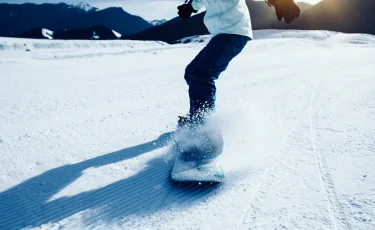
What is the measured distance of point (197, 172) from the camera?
2.05m

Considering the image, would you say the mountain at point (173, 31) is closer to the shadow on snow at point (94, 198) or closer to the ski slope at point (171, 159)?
the ski slope at point (171, 159)

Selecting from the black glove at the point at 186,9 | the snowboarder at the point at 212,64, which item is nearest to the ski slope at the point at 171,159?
the snowboarder at the point at 212,64

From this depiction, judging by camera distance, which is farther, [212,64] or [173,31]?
[173,31]

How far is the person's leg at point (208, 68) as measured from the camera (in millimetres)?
2631

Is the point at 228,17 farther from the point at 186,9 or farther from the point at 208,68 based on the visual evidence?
the point at 186,9

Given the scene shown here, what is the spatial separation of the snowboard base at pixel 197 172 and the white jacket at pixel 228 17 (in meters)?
1.18

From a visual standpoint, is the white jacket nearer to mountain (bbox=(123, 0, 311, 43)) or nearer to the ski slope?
the ski slope

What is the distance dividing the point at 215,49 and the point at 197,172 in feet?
3.74

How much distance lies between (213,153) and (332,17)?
118 meters

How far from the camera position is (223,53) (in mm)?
2635

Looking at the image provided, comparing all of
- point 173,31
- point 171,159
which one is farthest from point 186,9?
point 173,31

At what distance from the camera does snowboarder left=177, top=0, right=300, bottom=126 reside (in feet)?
8.60

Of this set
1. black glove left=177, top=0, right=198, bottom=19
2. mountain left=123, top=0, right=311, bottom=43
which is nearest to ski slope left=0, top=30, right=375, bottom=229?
black glove left=177, top=0, right=198, bottom=19

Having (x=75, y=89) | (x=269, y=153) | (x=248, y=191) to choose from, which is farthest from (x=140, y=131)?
(x=75, y=89)
